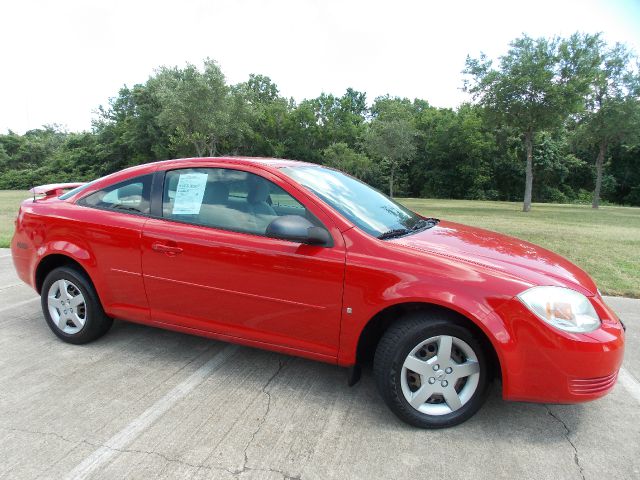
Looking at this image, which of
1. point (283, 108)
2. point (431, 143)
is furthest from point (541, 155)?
point (283, 108)

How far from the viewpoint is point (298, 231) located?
8.72 ft

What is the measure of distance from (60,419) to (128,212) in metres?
1.49

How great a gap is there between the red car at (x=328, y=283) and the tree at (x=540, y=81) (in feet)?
65.4

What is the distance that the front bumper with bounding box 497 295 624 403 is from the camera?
233cm

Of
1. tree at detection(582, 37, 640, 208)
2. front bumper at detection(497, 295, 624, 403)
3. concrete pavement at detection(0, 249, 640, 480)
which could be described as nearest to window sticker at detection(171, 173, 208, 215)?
concrete pavement at detection(0, 249, 640, 480)

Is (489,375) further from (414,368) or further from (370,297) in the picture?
(370,297)

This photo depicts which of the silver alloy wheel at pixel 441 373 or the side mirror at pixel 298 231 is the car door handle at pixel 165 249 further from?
the silver alloy wheel at pixel 441 373

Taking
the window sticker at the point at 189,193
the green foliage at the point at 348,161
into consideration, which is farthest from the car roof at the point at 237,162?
the green foliage at the point at 348,161

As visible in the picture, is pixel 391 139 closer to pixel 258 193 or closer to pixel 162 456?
pixel 258 193

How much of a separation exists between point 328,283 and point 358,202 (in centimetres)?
81

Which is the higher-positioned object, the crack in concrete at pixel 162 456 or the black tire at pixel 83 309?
the black tire at pixel 83 309

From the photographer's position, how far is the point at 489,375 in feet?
8.41

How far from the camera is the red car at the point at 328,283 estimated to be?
240 centimetres

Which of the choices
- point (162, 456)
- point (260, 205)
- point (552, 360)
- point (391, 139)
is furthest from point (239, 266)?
point (391, 139)
